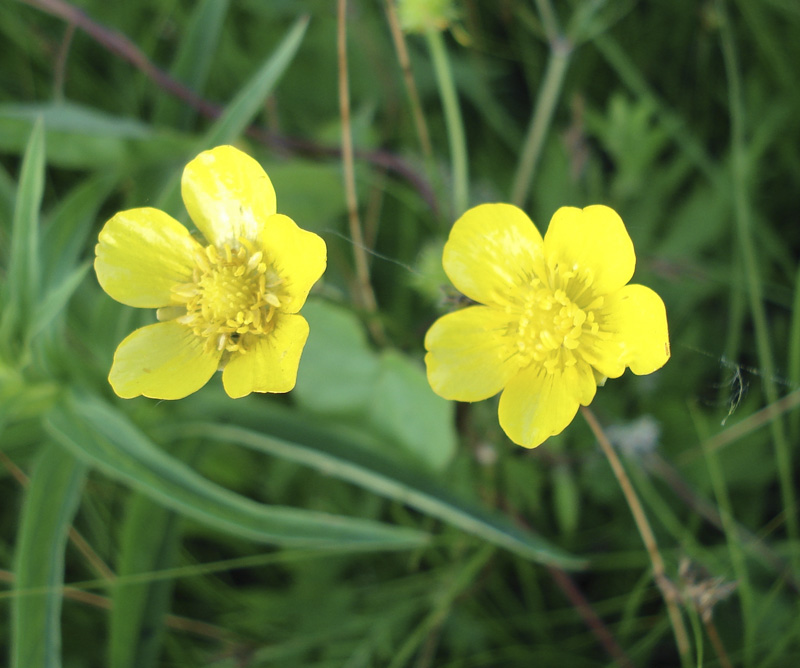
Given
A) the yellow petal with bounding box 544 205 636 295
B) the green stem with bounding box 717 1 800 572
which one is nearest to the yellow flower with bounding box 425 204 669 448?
the yellow petal with bounding box 544 205 636 295

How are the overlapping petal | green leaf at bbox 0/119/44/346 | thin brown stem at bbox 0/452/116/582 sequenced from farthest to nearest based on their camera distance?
thin brown stem at bbox 0/452/116/582 → green leaf at bbox 0/119/44/346 → the overlapping petal

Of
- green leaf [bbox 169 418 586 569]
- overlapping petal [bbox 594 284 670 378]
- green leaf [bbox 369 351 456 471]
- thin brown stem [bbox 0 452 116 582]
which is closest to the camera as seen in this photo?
overlapping petal [bbox 594 284 670 378]

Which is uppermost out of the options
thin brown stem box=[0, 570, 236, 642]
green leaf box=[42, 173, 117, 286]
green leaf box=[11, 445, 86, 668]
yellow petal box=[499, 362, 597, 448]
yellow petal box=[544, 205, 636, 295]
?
yellow petal box=[544, 205, 636, 295]

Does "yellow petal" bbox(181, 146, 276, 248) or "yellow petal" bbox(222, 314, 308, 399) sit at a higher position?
"yellow petal" bbox(181, 146, 276, 248)

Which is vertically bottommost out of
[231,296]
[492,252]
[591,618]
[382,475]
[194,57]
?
[591,618]

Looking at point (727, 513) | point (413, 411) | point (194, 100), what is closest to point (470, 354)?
point (413, 411)

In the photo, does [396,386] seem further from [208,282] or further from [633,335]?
[633,335]

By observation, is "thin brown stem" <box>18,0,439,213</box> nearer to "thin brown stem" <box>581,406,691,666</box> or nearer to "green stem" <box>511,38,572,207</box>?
"green stem" <box>511,38,572,207</box>
